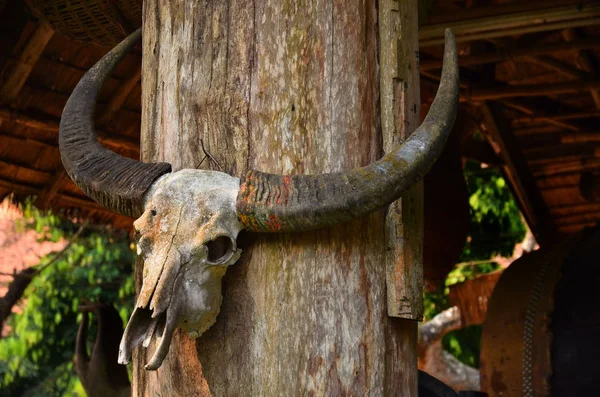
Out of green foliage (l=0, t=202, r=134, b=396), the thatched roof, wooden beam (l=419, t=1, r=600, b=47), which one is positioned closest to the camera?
wooden beam (l=419, t=1, r=600, b=47)

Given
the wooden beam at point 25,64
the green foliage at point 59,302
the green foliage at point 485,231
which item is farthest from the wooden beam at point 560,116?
the green foliage at point 59,302

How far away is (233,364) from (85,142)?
2.32 ft

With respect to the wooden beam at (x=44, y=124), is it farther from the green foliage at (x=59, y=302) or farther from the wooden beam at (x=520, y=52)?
the green foliage at (x=59, y=302)

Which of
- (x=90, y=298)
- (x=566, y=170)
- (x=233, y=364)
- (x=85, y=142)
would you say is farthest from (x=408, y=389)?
(x=90, y=298)

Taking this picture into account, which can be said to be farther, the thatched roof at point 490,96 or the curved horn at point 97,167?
the thatched roof at point 490,96

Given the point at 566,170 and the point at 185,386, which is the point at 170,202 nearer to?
the point at 185,386

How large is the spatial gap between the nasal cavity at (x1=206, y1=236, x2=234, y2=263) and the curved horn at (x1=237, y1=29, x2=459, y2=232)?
0.07 metres

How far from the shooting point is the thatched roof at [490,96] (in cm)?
452

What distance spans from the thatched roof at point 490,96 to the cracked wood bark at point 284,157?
1702 millimetres

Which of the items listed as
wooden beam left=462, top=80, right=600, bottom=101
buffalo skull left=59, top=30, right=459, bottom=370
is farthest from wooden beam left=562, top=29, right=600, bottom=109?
buffalo skull left=59, top=30, right=459, bottom=370

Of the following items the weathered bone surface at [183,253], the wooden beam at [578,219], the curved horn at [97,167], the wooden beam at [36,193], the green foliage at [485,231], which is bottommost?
the weathered bone surface at [183,253]

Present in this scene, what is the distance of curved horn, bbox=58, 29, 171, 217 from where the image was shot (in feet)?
8.25

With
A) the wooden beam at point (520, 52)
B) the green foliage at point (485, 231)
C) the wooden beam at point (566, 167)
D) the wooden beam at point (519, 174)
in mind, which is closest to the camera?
the wooden beam at point (520, 52)

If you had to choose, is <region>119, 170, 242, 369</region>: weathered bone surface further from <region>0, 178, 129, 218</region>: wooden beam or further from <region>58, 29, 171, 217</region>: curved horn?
<region>0, 178, 129, 218</region>: wooden beam
